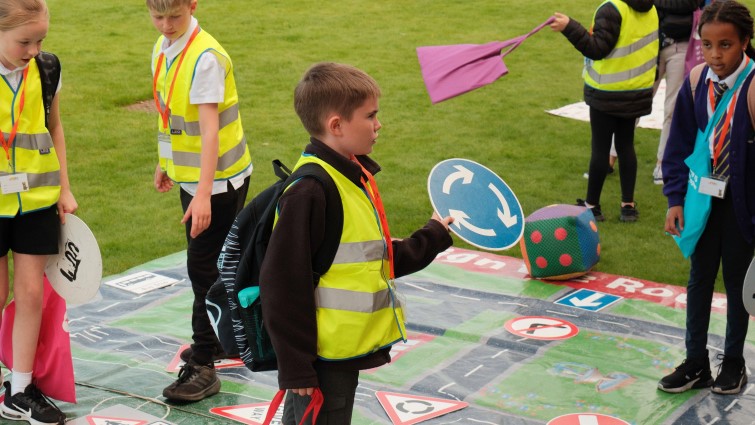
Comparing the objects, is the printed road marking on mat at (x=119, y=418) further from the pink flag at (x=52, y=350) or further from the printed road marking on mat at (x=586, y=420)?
the printed road marking on mat at (x=586, y=420)

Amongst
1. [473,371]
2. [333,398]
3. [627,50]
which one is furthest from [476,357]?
[627,50]

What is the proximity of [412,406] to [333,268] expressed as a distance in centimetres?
157

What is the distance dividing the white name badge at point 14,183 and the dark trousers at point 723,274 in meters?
2.90

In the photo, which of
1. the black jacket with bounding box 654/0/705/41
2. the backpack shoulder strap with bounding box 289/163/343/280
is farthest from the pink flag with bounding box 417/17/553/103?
the black jacket with bounding box 654/0/705/41

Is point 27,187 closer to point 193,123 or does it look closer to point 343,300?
point 193,123

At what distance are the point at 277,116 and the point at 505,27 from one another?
591 centimetres

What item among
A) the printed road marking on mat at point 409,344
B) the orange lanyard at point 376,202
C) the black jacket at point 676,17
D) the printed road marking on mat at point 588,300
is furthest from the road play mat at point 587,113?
the orange lanyard at point 376,202

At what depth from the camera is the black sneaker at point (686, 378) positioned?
15.1 feet

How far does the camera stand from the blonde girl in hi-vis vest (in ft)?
12.8

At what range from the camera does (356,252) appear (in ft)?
10.1

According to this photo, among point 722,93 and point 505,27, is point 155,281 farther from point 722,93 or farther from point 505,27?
point 505,27

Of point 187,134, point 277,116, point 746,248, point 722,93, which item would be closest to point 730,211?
point 746,248

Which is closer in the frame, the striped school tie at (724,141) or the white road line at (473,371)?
the striped school tie at (724,141)

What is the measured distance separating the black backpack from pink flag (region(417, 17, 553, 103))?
6.71 feet
